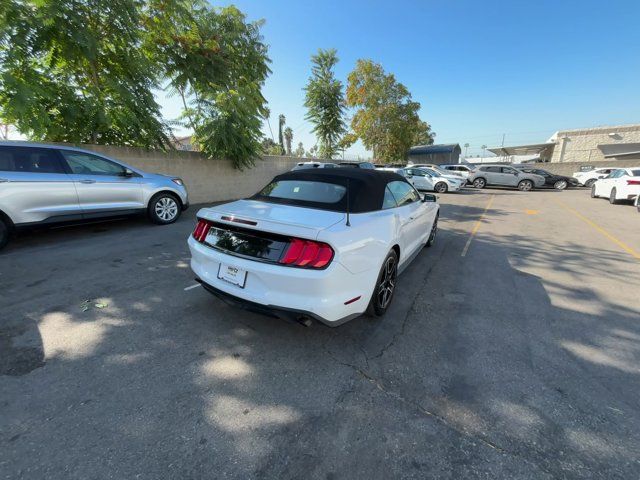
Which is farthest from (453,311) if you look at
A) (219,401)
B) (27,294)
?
(27,294)

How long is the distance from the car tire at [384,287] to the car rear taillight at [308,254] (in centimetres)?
80

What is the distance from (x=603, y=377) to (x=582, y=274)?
295 cm

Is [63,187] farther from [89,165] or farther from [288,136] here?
[288,136]

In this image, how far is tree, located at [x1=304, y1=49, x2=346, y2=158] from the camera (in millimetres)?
22906

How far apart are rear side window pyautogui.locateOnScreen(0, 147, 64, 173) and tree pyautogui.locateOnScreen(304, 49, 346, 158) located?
2073cm

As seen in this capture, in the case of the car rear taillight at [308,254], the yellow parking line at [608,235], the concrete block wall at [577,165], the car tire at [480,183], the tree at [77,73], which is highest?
the tree at [77,73]

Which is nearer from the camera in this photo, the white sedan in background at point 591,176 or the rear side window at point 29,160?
the rear side window at point 29,160

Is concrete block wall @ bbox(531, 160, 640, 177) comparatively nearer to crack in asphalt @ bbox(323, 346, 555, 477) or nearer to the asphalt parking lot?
the asphalt parking lot

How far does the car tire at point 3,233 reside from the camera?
16.1ft

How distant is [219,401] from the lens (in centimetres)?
215

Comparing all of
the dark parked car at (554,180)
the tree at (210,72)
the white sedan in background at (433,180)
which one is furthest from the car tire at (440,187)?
the tree at (210,72)

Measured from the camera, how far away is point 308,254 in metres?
2.42

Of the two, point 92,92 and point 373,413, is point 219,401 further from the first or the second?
point 92,92

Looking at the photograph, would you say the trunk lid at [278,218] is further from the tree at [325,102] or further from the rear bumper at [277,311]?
the tree at [325,102]
